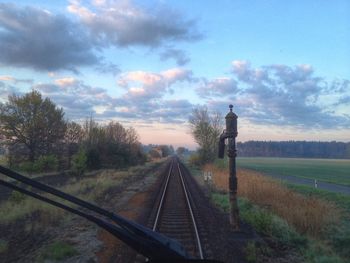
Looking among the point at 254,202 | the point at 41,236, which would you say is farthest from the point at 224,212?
the point at 41,236

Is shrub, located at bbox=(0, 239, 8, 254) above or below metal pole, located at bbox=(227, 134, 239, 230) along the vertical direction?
below

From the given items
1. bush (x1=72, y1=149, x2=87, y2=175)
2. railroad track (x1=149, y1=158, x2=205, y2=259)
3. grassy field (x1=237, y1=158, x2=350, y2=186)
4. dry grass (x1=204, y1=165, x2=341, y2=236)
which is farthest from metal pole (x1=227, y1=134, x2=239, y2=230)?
grassy field (x1=237, y1=158, x2=350, y2=186)

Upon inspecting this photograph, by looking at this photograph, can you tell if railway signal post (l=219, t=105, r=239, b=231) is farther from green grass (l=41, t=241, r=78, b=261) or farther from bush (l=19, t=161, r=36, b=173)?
bush (l=19, t=161, r=36, b=173)

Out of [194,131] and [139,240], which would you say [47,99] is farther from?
[139,240]

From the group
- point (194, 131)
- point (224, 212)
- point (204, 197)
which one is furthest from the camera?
point (194, 131)

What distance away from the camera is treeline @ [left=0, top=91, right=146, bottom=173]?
152 feet

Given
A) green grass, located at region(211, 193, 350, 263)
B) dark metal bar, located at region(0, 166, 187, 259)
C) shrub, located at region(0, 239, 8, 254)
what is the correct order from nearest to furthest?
1. dark metal bar, located at region(0, 166, 187, 259)
2. green grass, located at region(211, 193, 350, 263)
3. shrub, located at region(0, 239, 8, 254)

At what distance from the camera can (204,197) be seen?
22828mm

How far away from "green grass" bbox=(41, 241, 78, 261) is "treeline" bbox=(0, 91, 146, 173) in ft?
112

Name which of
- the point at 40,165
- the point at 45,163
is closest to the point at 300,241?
the point at 40,165

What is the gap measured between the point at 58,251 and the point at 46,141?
42078 mm

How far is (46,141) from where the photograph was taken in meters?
49.5

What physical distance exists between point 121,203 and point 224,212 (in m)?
5.47

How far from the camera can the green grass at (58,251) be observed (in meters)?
9.22
